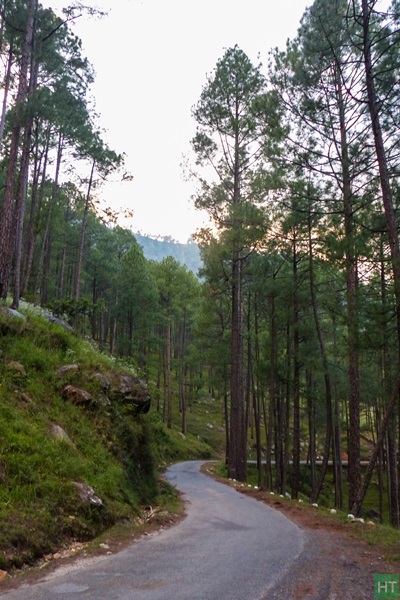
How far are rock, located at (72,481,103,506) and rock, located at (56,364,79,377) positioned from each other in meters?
3.38

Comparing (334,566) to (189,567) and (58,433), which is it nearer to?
(189,567)

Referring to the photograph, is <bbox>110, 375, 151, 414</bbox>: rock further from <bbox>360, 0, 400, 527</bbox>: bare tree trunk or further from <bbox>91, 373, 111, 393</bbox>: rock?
<bbox>360, 0, 400, 527</bbox>: bare tree trunk

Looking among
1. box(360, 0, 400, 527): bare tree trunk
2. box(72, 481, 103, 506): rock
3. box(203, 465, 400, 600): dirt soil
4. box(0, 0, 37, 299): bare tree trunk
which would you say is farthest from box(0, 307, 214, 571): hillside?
box(360, 0, 400, 527): bare tree trunk

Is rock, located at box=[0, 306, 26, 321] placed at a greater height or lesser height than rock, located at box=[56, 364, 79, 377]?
greater

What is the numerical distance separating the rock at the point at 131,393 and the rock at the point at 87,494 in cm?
407

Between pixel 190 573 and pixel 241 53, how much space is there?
18465 mm

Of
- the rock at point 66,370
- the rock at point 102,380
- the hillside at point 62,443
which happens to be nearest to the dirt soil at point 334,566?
the hillside at point 62,443

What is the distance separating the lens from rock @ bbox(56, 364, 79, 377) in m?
9.57

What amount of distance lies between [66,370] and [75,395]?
850 mm

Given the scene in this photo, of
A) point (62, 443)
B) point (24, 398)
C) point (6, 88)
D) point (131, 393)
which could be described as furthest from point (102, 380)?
point (6, 88)

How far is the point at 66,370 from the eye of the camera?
9750mm

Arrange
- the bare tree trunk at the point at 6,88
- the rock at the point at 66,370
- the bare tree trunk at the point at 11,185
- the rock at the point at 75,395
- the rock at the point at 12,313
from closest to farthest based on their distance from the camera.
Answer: the rock at the point at 75,395, the rock at the point at 66,370, the rock at the point at 12,313, the bare tree trunk at the point at 11,185, the bare tree trunk at the point at 6,88

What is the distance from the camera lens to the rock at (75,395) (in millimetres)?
9070

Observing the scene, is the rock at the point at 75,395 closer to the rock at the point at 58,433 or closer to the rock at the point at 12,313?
the rock at the point at 58,433
